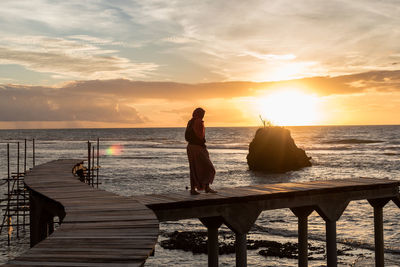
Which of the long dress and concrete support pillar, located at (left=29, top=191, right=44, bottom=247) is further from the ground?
the long dress

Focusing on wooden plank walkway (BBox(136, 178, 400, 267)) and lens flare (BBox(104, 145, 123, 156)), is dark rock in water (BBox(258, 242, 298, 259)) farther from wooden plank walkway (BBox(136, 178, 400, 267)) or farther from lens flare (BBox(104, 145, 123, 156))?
lens flare (BBox(104, 145, 123, 156))

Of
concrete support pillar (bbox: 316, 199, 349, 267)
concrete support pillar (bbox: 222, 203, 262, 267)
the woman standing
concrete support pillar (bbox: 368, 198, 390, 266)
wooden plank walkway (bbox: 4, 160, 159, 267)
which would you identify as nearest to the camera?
wooden plank walkway (bbox: 4, 160, 159, 267)

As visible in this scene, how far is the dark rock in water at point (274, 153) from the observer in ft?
164

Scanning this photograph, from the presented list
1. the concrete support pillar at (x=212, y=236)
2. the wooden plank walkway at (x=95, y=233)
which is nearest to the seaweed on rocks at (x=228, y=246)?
the concrete support pillar at (x=212, y=236)

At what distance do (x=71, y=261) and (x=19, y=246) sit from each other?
16.6 metres

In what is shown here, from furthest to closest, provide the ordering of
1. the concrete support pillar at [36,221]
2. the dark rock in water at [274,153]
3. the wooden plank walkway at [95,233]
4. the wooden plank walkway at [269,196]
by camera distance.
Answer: the dark rock in water at [274,153] → the concrete support pillar at [36,221] → the wooden plank walkway at [269,196] → the wooden plank walkway at [95,233]

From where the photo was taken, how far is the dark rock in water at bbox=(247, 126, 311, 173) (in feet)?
164

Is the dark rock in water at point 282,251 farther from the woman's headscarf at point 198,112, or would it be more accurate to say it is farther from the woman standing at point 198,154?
the woman's headscarf at point 198,112

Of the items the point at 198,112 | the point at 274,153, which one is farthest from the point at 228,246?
the point at 274,153

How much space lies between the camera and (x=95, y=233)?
6.32 m

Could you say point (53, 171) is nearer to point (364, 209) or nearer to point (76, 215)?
point (76, 215)

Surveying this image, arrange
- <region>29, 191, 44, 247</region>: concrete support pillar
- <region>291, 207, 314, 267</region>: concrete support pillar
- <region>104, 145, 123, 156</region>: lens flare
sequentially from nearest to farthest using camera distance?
<region>29, 191, 44, 247</region>: concrete support pillar, <region>291, 207, 314, 267</region>: concrete support pillar, <region>104, 145, 123, 156</region>: lens flare

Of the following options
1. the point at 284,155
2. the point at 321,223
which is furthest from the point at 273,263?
the point at 284,155

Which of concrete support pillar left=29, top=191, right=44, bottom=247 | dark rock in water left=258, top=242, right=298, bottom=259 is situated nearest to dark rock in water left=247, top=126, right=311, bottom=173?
dark rock in water left=258, top=242, right=298, bottom=259
